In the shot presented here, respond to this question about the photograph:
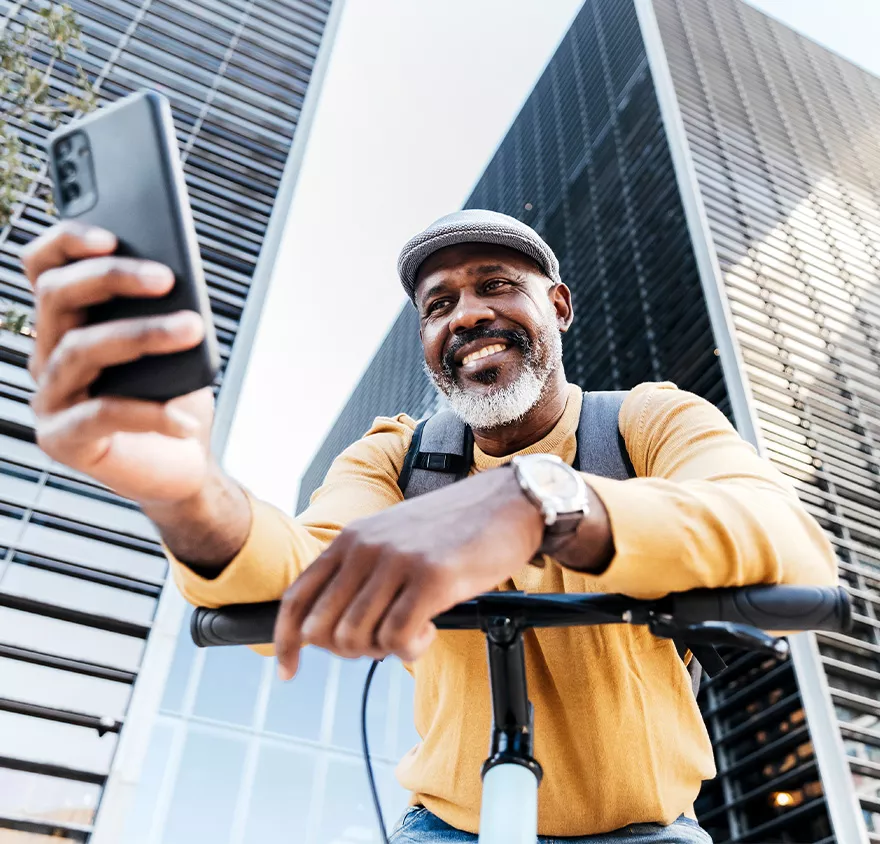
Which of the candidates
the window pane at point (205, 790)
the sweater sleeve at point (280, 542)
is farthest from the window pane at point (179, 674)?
→ the sweater sleeve at point (280, 542)

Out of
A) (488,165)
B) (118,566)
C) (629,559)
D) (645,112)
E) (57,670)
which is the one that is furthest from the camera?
(488,165)

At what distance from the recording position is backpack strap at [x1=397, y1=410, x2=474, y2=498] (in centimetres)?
163

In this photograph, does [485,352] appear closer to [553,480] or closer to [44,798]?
[553,480]

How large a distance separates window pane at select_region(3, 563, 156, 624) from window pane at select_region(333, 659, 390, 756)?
4665 mm

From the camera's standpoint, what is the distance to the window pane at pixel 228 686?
9.96 metres

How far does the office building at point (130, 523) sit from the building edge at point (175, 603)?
17mm

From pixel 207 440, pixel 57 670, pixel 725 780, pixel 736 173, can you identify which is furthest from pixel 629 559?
pixel 736 173

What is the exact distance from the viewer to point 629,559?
0.83m

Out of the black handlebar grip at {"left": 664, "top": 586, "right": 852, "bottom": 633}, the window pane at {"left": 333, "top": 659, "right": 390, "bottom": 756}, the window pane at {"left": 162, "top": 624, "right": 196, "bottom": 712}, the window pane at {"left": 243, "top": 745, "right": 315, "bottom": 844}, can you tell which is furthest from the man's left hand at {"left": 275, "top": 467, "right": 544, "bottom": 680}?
the window pane at {"left": 333, "top": 659, "right": 390, "bottom": 756}

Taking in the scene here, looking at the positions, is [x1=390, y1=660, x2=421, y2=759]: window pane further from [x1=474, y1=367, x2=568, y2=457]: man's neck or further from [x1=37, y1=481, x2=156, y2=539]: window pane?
[x1=474, y1=367, x2=568, y2=457]: man's neck

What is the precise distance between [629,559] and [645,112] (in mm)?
22860

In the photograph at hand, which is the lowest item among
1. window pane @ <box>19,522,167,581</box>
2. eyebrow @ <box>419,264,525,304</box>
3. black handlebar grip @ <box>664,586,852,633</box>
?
black handlebar grip @ <box>664,586,852,633</box>

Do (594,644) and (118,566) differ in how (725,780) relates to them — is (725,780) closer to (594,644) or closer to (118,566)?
(118,566)

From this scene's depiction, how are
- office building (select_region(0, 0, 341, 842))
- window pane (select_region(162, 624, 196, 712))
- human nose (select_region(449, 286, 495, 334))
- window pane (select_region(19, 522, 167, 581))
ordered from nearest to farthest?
1. human nose (select_region(449, 286, 495, 334))
2. office building (select_region(0, 0, 341, 842))
3. window pane (select_region(19, 522, 167, 581))
4. window pane (select_region(162, 624, 196, 712))
